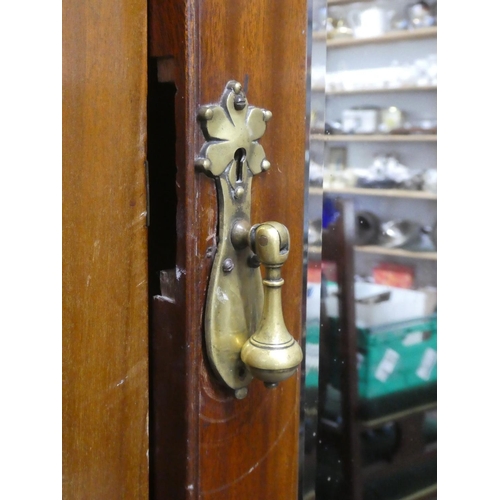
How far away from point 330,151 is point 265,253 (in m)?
0.82

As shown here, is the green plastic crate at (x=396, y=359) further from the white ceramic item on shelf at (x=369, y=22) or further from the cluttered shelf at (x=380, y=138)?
the white ceramic item on shelf at (x=369, y=22)

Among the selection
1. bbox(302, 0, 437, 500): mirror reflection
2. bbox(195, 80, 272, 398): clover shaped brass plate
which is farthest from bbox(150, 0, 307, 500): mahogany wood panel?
bbox(302, 0, 437, 500): mirror reflection

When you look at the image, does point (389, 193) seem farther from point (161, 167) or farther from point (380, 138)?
point (161, 167)

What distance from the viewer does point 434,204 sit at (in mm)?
1119

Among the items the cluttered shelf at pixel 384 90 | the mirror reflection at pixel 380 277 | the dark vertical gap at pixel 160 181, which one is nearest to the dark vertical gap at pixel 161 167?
the dark vertical gap at pixel 160 181

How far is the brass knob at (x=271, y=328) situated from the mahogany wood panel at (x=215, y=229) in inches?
1.3

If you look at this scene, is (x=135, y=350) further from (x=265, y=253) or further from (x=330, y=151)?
(x=330, y=151)

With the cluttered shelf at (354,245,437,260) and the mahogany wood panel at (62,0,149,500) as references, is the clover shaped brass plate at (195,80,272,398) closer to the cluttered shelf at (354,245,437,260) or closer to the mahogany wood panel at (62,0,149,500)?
the mahogany wood panel at (62,0,149,500)

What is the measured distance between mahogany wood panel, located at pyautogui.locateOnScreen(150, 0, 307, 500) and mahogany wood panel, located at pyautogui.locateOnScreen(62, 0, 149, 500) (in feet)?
0.07

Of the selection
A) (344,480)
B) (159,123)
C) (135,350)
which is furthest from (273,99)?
(344,480)

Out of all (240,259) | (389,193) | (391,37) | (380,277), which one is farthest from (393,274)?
(240,259)

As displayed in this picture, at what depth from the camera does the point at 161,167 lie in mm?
376

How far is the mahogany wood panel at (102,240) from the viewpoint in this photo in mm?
341

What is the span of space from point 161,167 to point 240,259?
82mm
